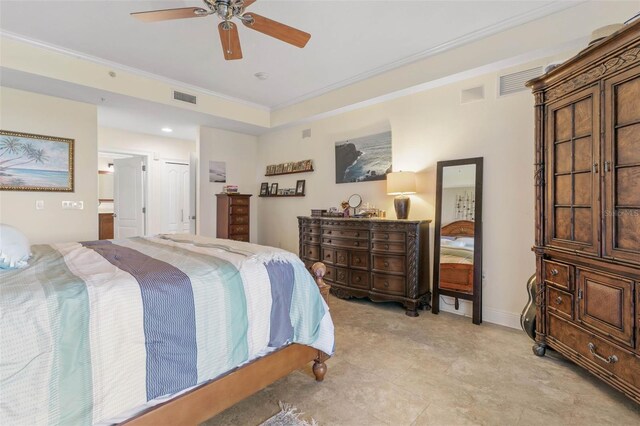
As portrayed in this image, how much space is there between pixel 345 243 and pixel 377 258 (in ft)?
1.51

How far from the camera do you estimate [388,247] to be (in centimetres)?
343

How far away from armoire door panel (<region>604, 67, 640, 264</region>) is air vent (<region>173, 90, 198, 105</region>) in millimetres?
4314

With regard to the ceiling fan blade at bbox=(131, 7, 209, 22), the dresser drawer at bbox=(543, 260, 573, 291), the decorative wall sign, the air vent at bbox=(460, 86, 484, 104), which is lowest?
the dresser drawer at bbox=(543, 260, 573, 291)

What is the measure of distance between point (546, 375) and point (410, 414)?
3.63 feet

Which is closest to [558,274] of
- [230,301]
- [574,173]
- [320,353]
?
[574,173]

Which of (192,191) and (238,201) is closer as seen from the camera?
(238,201)

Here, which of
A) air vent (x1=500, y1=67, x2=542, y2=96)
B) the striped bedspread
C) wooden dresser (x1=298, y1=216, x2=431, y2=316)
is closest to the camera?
the striped bedspread

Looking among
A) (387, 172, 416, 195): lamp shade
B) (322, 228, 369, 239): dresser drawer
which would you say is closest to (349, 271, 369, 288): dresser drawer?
(322, 228, 369, 239): dresser drawer

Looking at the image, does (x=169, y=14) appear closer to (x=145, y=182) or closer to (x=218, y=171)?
(x=218, y=171)

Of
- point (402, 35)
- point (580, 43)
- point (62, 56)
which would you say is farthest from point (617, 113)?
point (62, 56)

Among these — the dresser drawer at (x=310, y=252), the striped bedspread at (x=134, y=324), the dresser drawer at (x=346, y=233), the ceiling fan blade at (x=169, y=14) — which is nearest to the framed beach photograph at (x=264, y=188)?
the dresser drawer at (x=310, y=252)

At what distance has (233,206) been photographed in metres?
5.06

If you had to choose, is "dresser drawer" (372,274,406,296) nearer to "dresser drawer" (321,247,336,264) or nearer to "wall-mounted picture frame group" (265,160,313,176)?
"dresser drawer" (321,247,336,264)

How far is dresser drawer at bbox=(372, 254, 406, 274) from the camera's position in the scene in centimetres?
335
